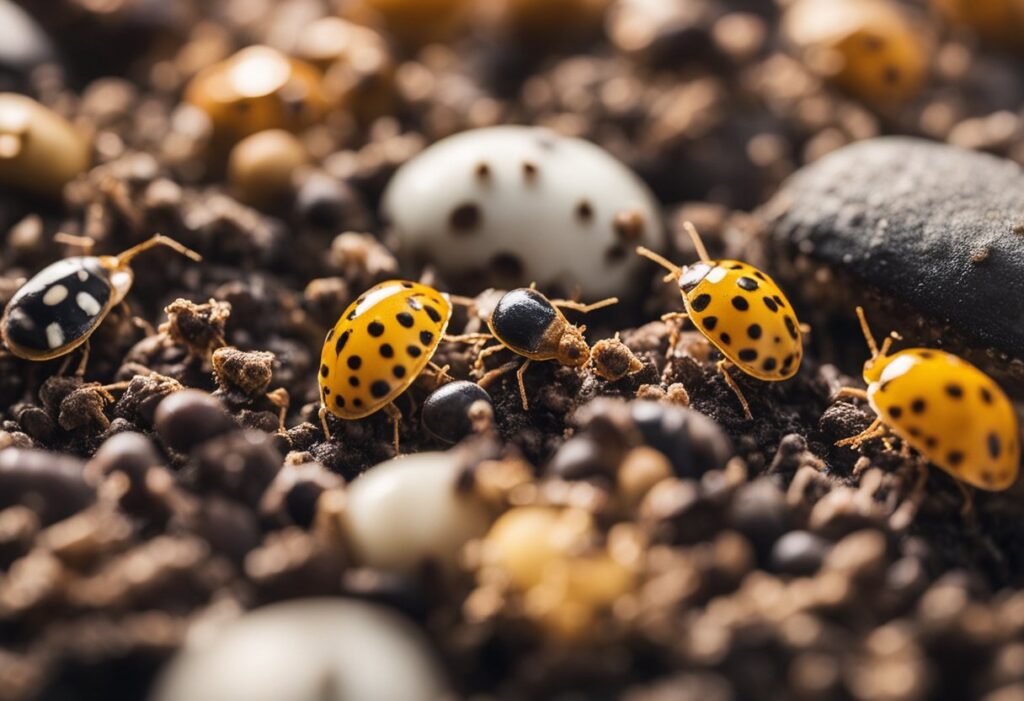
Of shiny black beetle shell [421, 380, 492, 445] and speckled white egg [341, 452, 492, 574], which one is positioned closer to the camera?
speckled white egg [341, 452, 492, 574]

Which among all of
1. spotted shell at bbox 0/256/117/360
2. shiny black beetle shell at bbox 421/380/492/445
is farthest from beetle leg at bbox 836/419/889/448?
spotted shell at bbox 0/256/117/360

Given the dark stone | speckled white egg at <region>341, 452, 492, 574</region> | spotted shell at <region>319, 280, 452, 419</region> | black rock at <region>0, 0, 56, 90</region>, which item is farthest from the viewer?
black rock at <region>0, 0, 56, 90</region>

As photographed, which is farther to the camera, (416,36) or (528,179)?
(416,36)

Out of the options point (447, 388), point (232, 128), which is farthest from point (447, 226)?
point (232, 128)

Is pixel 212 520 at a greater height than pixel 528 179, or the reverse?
pixel 528 179

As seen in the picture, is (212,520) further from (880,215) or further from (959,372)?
(880,215)

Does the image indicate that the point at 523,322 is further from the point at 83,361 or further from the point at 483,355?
the point at 83,361

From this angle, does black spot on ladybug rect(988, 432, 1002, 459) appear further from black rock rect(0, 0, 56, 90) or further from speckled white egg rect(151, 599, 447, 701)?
black rock rect(0, 0, 56, 90)
